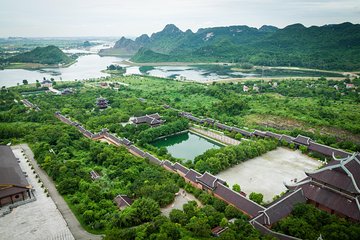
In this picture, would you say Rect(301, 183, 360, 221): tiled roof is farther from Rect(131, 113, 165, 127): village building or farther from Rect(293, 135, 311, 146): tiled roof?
Rect(131, 113, 165, 127): village building

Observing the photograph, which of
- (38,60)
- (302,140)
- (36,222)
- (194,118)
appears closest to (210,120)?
(194,118)

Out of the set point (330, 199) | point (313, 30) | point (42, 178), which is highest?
point (313, 30)

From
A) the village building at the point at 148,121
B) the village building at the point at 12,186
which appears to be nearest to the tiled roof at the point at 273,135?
the village building at the point at 148,121

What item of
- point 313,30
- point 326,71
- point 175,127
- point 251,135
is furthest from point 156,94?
point 313,30

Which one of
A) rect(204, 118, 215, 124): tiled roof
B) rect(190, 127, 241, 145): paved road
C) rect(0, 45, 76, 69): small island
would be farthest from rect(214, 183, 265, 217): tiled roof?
rect(0, 45, 76, 69): small island

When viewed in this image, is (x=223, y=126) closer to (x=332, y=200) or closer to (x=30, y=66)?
(x=332, y=200)

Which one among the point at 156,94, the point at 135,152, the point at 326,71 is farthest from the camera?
the point at 326,71

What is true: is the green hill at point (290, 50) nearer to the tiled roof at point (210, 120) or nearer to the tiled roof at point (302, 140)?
the tiled roof at point (210, 120)

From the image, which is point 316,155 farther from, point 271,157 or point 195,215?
point 195,215
